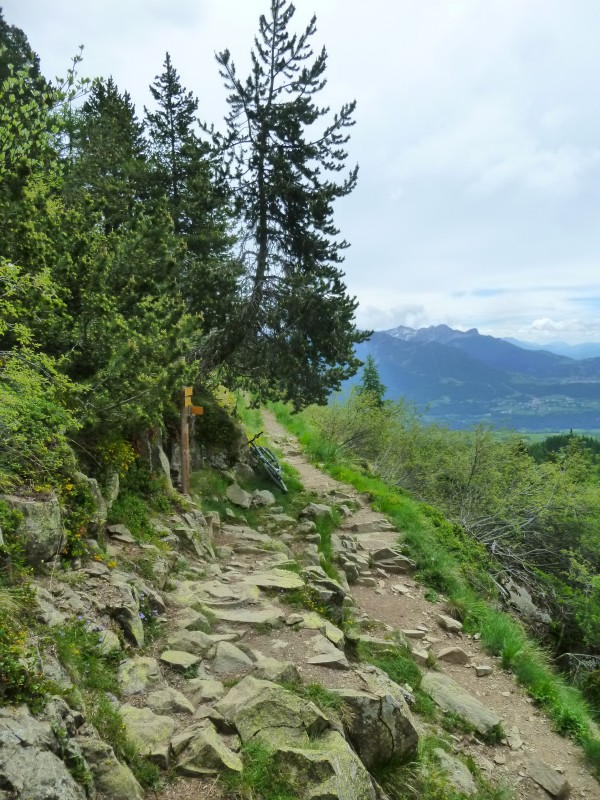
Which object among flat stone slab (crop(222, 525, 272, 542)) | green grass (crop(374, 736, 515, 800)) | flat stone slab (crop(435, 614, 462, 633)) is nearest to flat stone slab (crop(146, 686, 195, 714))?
green grass (crop(374, 736, 515, 800))

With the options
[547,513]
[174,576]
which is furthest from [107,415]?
[547,513]

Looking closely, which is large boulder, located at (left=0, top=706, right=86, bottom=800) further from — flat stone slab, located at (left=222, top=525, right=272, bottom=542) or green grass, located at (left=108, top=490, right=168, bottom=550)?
flat stone slab, located at (left=222, top=525, right=272, bottom=542)

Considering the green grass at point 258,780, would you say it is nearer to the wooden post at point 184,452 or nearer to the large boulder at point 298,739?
the large boulder at point 298,739

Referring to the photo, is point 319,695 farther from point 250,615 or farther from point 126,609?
point 126,609

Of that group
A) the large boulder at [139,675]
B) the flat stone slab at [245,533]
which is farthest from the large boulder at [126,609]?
the flat stone slab at [245,533]

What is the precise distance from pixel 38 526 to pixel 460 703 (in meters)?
6.94

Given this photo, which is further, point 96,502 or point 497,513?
point 497,513

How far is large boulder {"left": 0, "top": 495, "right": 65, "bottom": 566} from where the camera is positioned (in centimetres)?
538

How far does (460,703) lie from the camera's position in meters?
7.55

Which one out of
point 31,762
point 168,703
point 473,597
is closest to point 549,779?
point 473,597

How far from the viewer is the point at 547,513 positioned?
1972cm

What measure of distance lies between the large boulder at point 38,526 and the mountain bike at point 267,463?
32.2 ft

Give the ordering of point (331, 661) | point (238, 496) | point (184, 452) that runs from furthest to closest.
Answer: point (238, 496)
point (184, 452)
point (331, 661)

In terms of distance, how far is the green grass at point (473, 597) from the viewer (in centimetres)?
845
